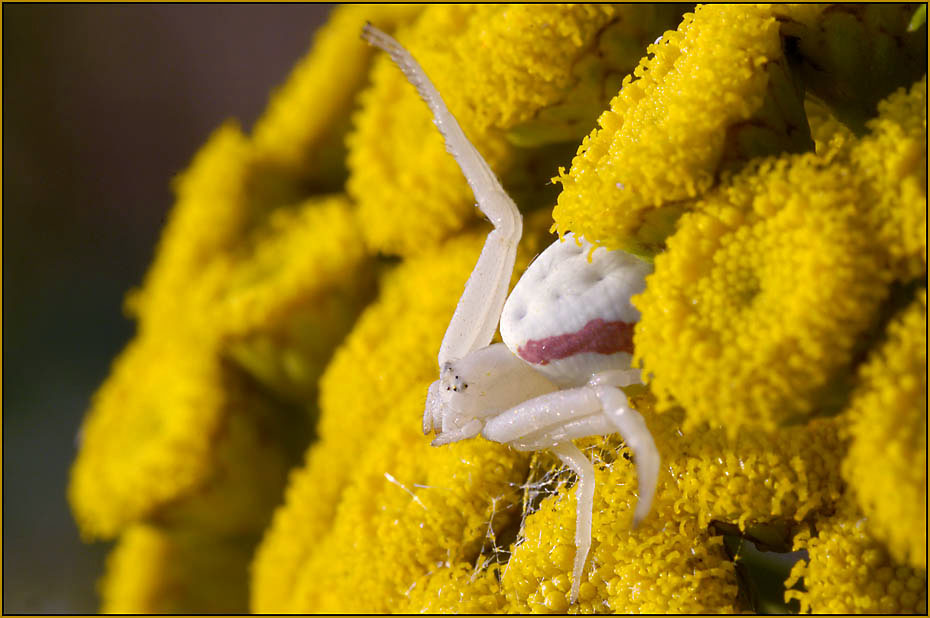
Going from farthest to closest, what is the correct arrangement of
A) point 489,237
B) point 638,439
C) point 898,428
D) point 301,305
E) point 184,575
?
1. point 184,575
2. point 301,305
3. point 489,237
4. point 638,439
5. point 898,428

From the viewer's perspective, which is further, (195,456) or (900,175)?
(195,456)

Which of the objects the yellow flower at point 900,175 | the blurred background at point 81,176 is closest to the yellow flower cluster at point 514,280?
the yellow flower at point 900,175

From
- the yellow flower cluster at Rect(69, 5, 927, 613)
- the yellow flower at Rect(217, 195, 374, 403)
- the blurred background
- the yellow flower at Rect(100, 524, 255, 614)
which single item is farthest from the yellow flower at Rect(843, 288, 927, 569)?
the blurred background

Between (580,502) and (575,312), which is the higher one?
(575,312)

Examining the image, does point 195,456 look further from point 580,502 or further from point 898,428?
point 898,428

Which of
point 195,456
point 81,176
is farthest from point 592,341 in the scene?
point 81,176

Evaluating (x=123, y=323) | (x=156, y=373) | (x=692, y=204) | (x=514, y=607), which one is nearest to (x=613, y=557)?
(x=514, y=607)
